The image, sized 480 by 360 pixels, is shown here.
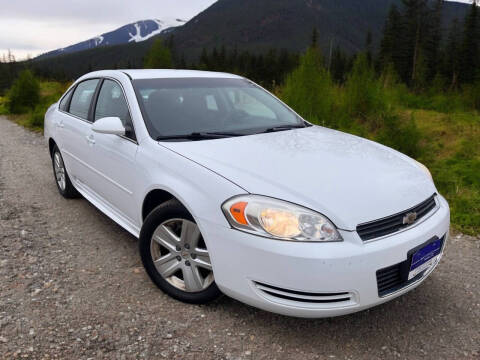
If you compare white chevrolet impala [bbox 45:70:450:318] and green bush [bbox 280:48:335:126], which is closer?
white chevrolet impala [bbox 45:70:450:318]

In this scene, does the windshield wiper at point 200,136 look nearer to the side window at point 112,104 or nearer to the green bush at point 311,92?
the side window at point 112,104

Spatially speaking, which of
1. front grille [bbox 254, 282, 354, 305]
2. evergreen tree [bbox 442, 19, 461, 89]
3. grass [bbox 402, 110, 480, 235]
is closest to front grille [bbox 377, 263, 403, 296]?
front grille [bbox 254, 282, 354, 305]

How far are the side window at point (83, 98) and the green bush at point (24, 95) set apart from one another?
12686mm

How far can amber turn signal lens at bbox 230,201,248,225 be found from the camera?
2246 mm

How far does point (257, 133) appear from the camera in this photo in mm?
3281

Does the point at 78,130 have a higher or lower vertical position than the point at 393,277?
higher

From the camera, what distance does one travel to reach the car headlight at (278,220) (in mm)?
2170

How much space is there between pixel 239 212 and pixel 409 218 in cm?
100

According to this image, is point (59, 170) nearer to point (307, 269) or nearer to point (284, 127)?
point (284, 127)

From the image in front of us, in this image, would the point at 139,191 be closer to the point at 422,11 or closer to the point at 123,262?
the point at 123,262

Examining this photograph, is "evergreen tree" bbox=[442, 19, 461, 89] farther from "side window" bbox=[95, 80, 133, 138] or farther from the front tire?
the front tire

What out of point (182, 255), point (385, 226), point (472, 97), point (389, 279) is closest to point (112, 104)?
point (182, 255)

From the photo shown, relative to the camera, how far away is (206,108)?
135 inches

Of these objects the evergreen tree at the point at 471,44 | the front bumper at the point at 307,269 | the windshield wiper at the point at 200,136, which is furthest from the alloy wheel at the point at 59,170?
the evergreen tree at the point at 471,44
